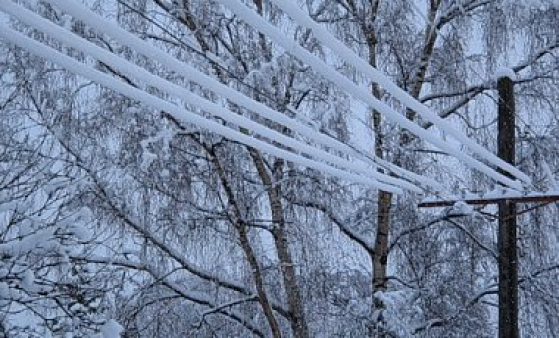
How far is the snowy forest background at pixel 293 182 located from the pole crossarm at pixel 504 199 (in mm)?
2137

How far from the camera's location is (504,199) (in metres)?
4.93

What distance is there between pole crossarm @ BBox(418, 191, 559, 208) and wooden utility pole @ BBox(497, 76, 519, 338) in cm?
18

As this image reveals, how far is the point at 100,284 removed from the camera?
6527 millimetres

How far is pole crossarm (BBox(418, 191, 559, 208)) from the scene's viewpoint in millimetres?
4734

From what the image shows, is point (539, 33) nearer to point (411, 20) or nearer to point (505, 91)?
point (411, 20)

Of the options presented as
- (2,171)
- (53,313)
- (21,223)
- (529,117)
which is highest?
(529,117)

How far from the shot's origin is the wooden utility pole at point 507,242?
5.18 m

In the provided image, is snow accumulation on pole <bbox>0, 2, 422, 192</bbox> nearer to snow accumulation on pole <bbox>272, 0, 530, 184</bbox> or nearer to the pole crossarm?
snow accumulation on pole <bbox>272, 0, 530, 184</bbox>

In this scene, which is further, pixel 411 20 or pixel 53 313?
pixel 411 20

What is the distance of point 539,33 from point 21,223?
5776 mm

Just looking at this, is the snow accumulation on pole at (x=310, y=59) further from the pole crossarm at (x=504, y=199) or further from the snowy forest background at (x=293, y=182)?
the snowy forest background at (x=293, y=182)

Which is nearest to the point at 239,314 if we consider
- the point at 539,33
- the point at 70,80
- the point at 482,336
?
the point at 482,336

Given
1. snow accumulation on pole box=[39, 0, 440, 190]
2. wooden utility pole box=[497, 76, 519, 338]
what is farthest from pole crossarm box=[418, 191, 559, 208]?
snow accumulation on pole box=[39, 0, 440, 190]

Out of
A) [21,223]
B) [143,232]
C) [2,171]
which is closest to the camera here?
[21,223]
